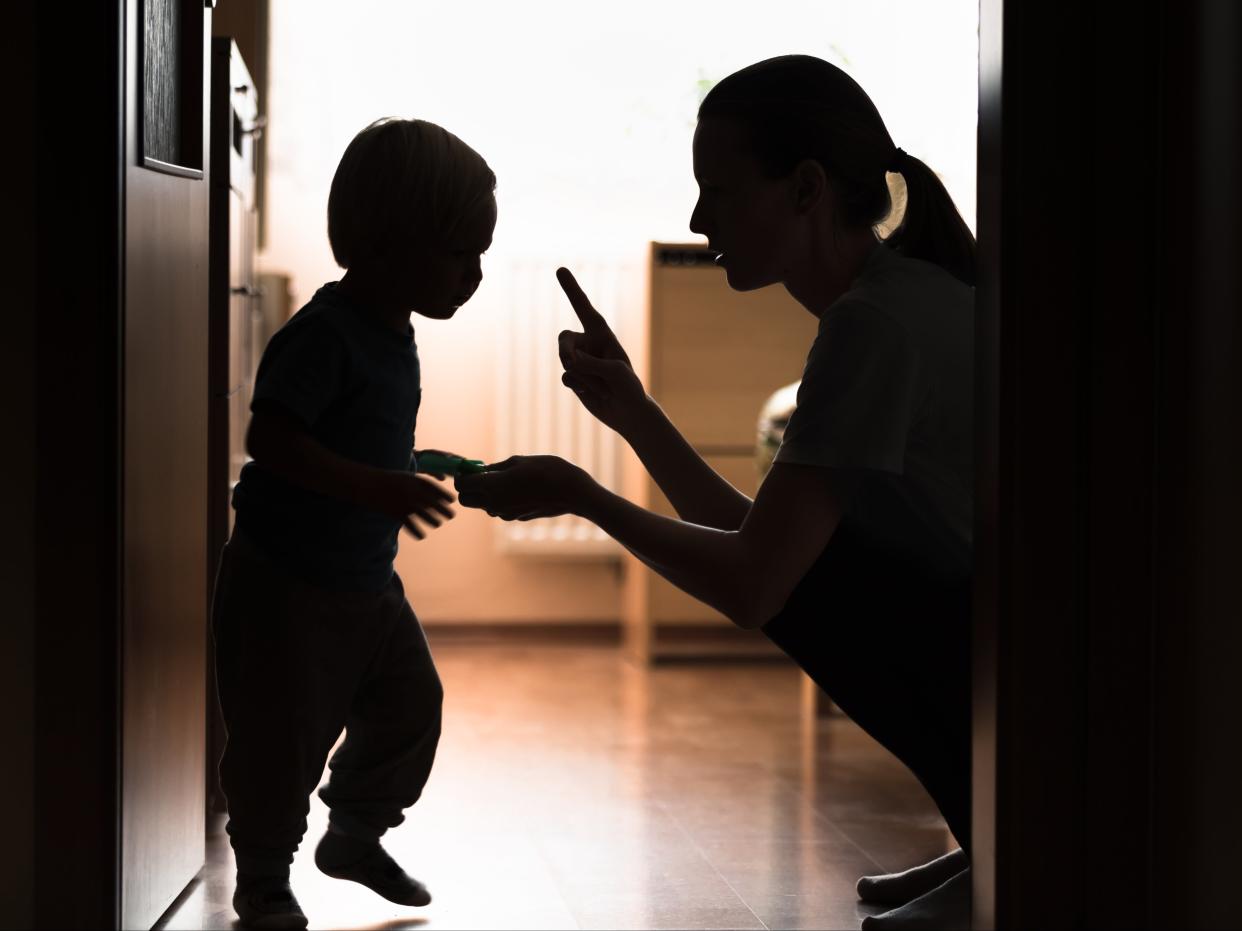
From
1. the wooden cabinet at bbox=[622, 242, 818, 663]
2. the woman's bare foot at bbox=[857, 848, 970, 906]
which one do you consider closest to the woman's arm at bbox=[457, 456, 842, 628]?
the woman's bare foot at bbox=[857, 848, 970, 906]

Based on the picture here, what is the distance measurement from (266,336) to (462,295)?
1.69 metres

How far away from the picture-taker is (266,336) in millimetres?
2971

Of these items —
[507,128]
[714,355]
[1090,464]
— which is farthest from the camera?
[507,128]

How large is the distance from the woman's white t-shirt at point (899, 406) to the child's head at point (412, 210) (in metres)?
0.37

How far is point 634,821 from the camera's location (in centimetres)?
172

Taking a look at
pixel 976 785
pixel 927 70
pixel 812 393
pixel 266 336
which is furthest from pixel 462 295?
pixel 266 336

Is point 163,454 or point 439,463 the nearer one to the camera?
point 163,454

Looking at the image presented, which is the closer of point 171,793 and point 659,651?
point 171,793

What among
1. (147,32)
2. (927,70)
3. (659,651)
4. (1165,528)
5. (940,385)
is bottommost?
(659,651)

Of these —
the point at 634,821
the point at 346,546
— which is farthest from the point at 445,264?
the point at 634,821

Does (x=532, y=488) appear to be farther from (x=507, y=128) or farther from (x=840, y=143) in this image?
(x=507, y=128)

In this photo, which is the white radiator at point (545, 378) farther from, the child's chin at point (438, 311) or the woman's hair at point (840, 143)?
the woman's hair at point (840, 143)

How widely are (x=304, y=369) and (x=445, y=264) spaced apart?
0.19 metres

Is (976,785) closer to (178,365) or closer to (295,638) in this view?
(295,638)
